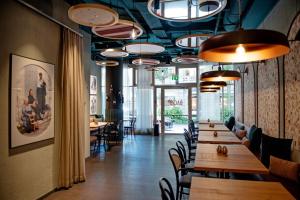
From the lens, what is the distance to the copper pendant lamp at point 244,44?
1454 millimetres

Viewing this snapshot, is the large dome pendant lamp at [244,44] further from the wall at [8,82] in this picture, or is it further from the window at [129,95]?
the window at [129,95]

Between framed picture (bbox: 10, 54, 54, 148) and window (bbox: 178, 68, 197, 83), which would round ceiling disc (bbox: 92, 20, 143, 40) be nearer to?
framed picture (bbox: 10, 54, 54, 148)

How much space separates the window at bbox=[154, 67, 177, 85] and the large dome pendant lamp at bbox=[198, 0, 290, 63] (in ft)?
31.8

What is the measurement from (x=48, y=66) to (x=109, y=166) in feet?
9.61

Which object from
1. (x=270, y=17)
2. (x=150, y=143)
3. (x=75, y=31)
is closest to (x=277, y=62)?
(x=270, y=17)

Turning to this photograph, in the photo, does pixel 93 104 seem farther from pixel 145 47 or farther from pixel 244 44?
pixel 244 44

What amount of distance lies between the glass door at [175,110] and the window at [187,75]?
455mm

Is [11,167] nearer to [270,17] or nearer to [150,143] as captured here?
[270,17]

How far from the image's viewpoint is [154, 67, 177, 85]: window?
38.4ft

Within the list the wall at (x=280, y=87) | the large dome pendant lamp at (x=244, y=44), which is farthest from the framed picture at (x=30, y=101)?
the wall at (x=280, y=87)

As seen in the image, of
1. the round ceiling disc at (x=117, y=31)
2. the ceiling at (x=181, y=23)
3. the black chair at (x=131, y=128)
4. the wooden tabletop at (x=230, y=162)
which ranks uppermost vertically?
the ceiling at (x=181, y=23)

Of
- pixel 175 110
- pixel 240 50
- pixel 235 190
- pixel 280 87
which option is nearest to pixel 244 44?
pixel 240 50

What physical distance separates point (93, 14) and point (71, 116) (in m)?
2.05

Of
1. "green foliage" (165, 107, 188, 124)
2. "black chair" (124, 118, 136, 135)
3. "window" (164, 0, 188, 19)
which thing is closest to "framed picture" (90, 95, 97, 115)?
"black chair" (124, 118, 136, 135)
